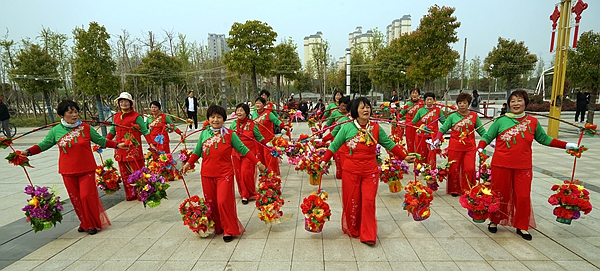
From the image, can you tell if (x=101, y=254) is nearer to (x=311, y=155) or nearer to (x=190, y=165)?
(x=190, y=165)

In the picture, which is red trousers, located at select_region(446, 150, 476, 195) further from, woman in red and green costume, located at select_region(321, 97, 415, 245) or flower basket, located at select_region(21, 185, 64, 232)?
flower basket, located at select_region(21, 185, 64, 232)

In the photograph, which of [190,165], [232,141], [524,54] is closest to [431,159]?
[232,141]

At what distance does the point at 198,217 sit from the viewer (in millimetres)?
3865

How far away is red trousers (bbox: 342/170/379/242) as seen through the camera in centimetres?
360

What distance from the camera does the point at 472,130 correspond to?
5027 millimetres

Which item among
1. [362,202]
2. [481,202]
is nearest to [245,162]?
[362,202]

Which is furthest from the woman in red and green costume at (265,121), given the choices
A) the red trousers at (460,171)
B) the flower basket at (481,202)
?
the flower basket at (481,202)

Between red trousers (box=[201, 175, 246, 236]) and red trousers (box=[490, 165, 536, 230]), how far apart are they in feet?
10.6

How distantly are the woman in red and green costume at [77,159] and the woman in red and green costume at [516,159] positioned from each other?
4883mm

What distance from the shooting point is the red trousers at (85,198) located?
4.13 m

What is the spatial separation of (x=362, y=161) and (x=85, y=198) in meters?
3.59

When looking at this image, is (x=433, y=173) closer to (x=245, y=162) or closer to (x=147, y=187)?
(x=245, y=162)

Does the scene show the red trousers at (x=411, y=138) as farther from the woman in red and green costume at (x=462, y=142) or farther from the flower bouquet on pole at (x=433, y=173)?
the flower bouquet on pole at (x=433, y=173)

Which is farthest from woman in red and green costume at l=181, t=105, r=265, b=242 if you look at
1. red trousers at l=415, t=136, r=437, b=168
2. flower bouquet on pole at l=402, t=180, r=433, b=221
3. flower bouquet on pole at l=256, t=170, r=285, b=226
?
red trousers at l=415, t=136, r=437, b=168
